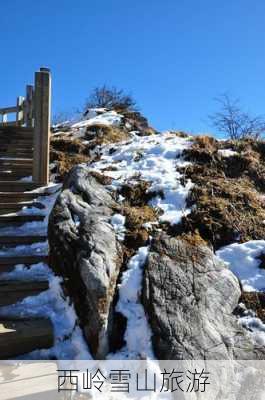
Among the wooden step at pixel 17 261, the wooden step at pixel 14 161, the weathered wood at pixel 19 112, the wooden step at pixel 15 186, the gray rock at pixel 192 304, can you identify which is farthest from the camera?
the weathered wood at pixel 19 112

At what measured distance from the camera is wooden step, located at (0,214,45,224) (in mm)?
4742

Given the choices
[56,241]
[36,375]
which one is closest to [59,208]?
[56,241]

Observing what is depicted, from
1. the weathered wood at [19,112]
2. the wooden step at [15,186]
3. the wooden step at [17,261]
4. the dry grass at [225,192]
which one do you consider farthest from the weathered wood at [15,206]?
the weathered wood at [19,112]

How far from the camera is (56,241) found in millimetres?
3795

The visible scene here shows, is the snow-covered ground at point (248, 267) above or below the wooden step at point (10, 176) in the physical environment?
below

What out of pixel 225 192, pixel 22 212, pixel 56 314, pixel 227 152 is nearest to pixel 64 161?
pixel 22 212

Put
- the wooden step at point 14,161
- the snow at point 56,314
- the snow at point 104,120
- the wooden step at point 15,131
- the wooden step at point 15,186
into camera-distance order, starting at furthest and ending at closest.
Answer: the snow at point 104,120, the wooden step at point 15,131, the wooden step at point 14,161, the wooden step at point 15,186, the snow at point 56,314

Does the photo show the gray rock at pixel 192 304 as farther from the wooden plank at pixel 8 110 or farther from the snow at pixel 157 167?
the wooden plank at pixel 8 110

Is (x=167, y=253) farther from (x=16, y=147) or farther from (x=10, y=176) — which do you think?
(x=16, y=147)

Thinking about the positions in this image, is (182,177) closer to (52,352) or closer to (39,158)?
(39,158)

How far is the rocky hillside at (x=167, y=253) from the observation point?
306 cm

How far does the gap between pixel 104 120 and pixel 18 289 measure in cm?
597

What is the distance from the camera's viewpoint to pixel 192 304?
3172 millimetres

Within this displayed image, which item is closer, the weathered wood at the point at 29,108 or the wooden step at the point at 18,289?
the wooden step at the point at 18,289
